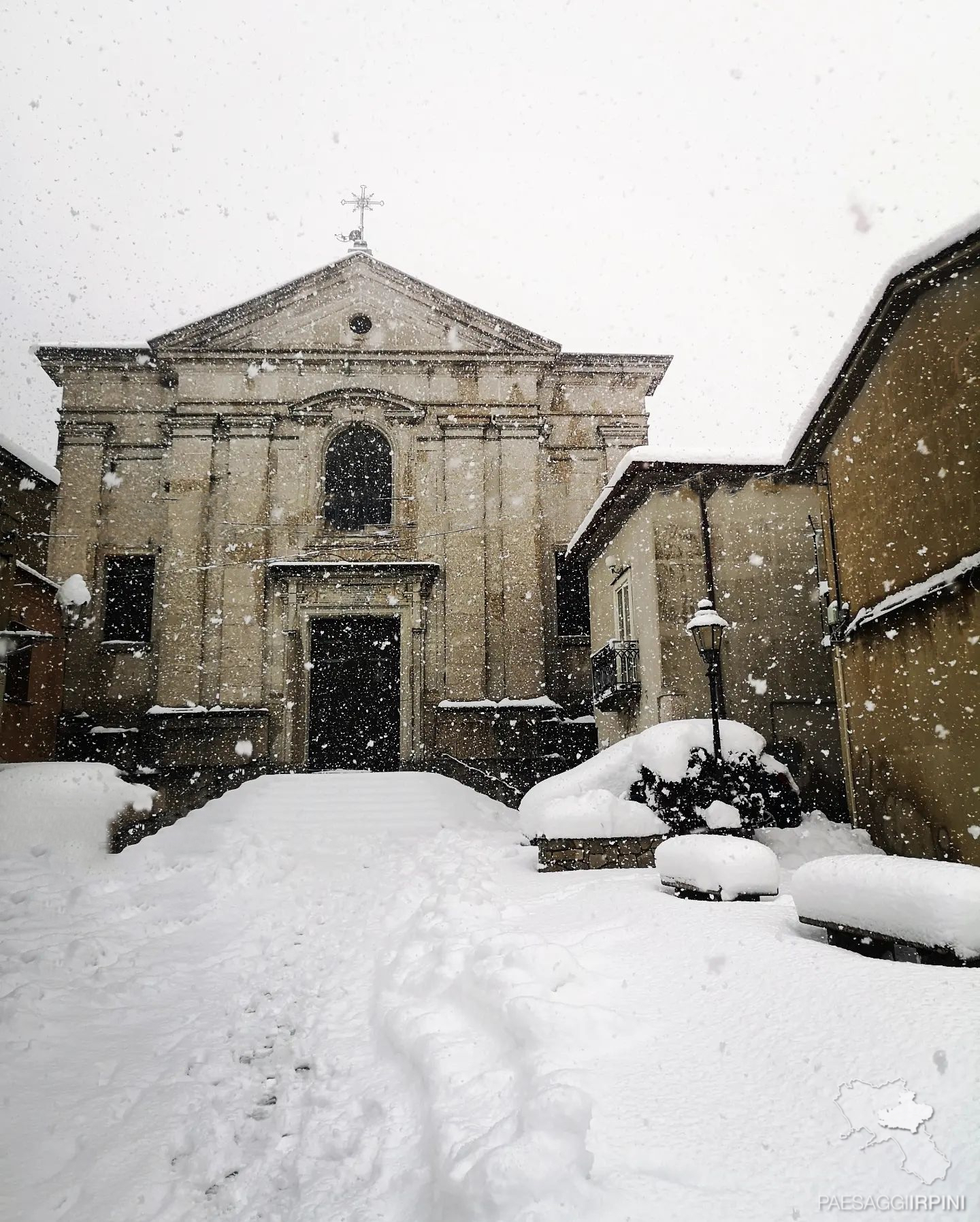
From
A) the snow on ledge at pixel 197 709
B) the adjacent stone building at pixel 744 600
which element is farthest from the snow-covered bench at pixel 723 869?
the snow on ledge at pixel 197 709

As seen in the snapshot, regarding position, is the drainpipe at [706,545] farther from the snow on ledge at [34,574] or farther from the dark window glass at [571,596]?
the snow on ledge at [34,574]

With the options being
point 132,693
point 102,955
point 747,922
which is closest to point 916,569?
point 747,922

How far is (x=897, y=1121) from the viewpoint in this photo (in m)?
2.41

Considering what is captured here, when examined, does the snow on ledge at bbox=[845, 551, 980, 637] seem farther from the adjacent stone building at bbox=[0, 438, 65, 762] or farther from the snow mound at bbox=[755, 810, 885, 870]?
the adjacent stone building at bbox=[0, 438, 65, 762]

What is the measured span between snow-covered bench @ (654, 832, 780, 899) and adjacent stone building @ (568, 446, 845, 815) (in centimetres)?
545

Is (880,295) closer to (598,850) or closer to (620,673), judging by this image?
(598,850)

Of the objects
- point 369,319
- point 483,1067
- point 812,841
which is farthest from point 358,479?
point 483,1067

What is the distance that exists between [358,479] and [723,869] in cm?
1491

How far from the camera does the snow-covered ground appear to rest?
96.0 inches

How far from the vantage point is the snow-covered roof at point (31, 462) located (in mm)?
13617

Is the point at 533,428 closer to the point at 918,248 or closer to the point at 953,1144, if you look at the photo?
the point at 918,248

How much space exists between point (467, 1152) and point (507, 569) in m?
16.0

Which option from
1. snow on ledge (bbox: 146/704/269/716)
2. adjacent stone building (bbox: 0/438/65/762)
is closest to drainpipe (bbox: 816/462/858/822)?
snow on ledge (bbox: 146/704/269/716)

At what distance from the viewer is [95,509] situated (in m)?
18.8
